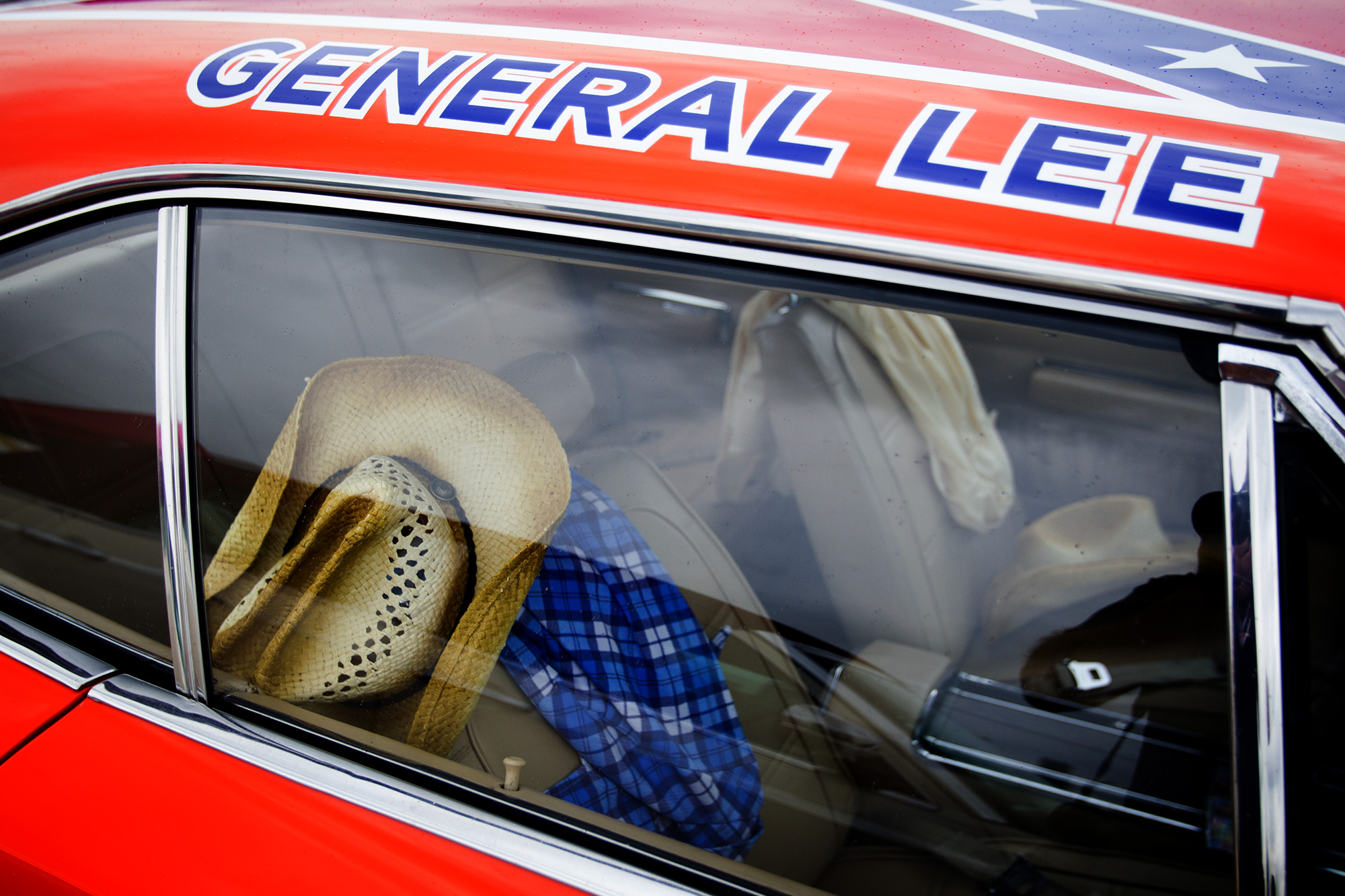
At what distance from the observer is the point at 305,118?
88 cm

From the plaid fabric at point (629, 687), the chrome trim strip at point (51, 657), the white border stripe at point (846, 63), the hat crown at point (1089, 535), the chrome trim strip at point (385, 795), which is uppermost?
the white border stripe at point (846, 63)

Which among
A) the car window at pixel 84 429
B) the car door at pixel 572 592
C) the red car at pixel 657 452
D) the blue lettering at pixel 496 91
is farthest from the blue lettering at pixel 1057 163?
the car window at pixel 84 429

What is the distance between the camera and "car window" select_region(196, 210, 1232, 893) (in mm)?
912

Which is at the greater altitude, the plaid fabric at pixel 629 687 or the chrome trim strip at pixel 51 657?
the plaid fabric at pixel 629 687

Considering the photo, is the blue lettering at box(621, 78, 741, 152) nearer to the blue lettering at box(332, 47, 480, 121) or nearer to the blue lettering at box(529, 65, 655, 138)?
the blue lettering at box(529, 65, 655, 138)

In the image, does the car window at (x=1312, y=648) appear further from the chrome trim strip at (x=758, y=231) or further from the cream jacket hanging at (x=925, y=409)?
the cream jacket hanging at (x=925, y=409)

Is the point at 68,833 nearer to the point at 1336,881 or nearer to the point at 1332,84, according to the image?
the point at 1336,881

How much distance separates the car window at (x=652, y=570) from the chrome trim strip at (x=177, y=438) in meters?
0.02

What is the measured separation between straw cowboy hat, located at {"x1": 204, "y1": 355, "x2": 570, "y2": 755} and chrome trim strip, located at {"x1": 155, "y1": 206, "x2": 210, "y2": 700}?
3 cm

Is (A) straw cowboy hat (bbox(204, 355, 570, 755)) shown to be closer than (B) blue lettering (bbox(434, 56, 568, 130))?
No

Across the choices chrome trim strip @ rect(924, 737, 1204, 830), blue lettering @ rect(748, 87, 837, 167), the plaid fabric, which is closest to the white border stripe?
blue lettering @ rect(748, 87, 837, 167)

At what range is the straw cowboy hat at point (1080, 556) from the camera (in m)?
0.95

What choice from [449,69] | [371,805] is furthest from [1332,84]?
[371,805]

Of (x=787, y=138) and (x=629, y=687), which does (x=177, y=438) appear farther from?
(x=787, y=138)
